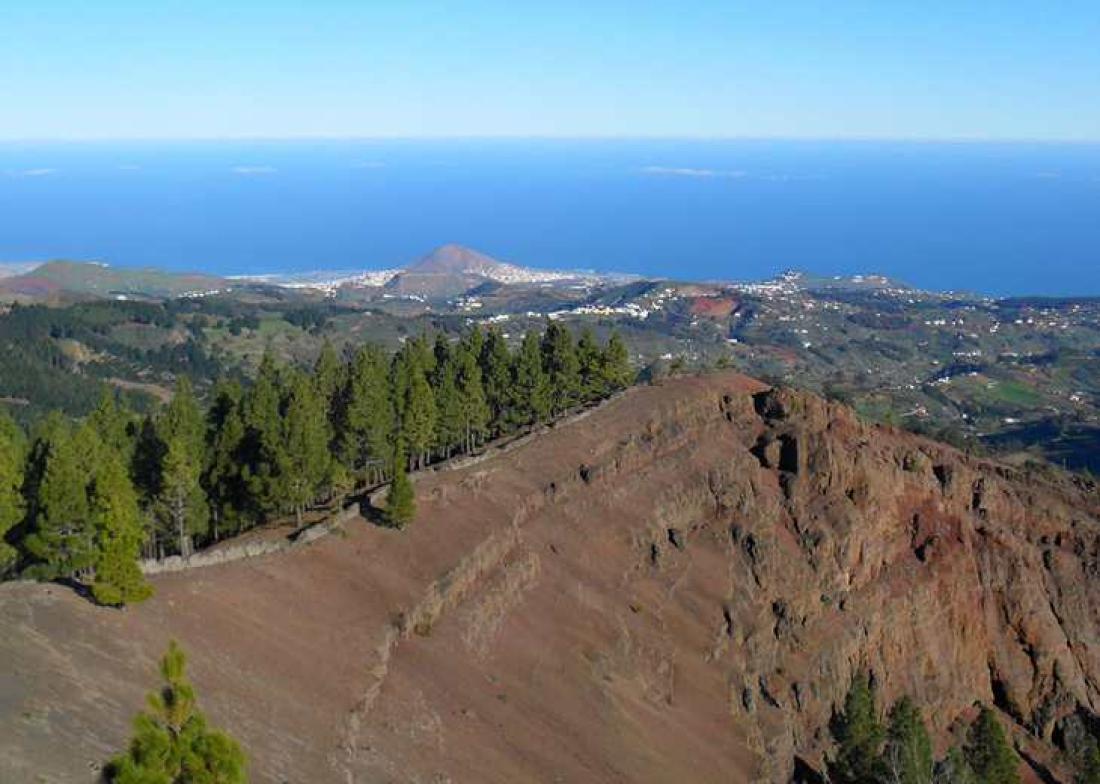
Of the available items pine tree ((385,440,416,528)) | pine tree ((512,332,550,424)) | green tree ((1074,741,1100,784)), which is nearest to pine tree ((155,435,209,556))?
pine tree ((385,440,416,528))

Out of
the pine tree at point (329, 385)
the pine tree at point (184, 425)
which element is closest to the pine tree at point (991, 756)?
the pine tree at point (329, 385)

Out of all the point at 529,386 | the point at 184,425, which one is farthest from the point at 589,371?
the point at 184,425

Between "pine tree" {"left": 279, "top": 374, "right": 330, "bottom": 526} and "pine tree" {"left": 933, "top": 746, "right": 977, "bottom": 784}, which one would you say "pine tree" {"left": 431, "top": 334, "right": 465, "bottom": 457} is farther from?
"pine tree" {"left": 933, "top": 746, "right": 977, "bottom": 784}

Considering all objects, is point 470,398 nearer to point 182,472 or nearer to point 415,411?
point 415,411

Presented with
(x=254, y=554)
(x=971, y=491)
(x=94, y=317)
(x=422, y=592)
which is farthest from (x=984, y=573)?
(x=94, y=317)

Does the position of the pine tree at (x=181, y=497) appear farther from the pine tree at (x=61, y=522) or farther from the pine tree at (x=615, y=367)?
the pine tree at (x=615, y=367)

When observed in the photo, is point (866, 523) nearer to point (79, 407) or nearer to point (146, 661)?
point (146, 661)
